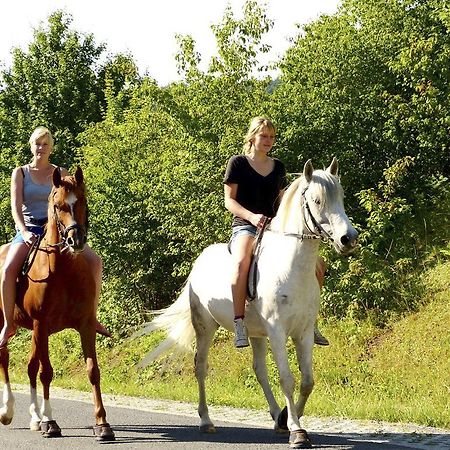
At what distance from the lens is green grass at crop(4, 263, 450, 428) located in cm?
1022

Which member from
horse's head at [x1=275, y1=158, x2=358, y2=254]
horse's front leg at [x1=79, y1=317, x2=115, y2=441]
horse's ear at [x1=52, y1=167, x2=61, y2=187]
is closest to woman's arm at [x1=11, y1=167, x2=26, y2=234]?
horse's ear at [x1=52, y1=167, x2=61, y2=187]

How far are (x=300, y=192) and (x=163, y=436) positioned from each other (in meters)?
2.80

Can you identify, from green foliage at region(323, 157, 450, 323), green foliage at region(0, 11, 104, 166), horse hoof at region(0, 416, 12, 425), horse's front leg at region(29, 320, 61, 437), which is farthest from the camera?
green foliage at region(0, 11, 104, 166)

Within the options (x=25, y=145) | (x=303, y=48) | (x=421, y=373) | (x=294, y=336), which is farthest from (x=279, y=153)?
(x=25, y=145)

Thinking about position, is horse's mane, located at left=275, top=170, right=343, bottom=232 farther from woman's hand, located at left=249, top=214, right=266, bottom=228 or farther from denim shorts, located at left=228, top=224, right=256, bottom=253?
denim shorts, located at left=228, top=224, right=256, bottom=253

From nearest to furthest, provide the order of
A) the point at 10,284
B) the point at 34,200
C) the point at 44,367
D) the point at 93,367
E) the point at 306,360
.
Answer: the point at 306,360 < the point at 93,367 < the point at 44,367 < the point at 10,284 < the point at 34,200

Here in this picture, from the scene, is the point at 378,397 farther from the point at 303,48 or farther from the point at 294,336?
the point at 303,48

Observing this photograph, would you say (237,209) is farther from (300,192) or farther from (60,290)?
(60,290)

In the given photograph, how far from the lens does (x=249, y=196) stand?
8.70 meters

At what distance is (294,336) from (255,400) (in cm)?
340

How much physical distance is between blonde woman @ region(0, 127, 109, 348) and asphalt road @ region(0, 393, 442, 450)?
3.93 ft

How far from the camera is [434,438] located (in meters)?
7.81

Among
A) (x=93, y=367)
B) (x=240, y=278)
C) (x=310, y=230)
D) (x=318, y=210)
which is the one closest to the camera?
(x=318, y=210)

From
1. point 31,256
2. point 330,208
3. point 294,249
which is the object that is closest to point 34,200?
point 31,256
